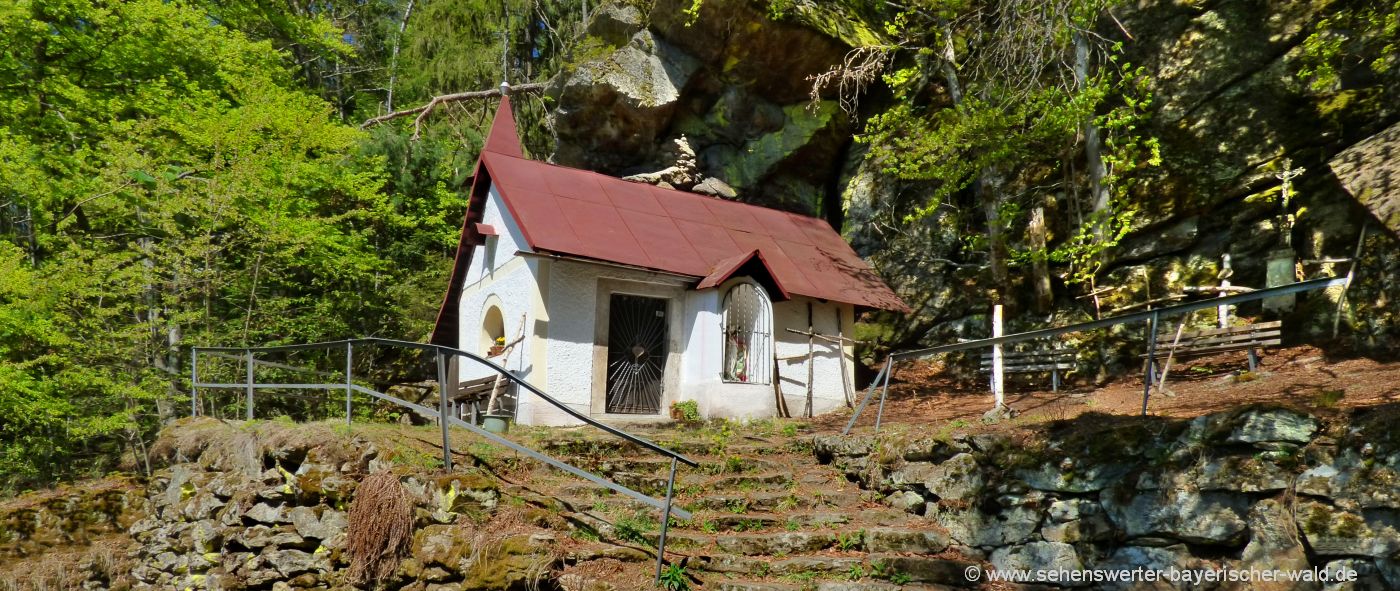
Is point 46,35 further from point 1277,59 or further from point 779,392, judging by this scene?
point 1277,59

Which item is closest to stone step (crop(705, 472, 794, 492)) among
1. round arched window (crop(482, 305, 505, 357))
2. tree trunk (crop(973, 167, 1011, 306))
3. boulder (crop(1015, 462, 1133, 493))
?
boulder (crop(1015, 462, 1133, 493))

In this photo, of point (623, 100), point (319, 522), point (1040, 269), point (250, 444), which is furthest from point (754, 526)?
point (623, 100)

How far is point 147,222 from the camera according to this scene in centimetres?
1491

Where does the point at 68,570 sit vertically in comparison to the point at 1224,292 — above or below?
below

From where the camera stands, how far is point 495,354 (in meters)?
12.9

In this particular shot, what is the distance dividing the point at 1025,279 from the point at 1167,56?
4.57 meters

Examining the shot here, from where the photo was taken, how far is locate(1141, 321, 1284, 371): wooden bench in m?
10.3

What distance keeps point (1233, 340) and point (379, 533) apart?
10217mm

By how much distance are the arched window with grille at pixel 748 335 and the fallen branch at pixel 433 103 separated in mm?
10814

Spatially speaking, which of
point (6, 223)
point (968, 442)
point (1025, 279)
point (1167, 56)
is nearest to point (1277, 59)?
point (1167, 56)

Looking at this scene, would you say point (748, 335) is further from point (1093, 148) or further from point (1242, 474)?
point (1242, 474)

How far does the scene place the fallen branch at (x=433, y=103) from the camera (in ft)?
69.9

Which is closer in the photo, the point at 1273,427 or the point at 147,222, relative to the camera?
the point at 1273,427

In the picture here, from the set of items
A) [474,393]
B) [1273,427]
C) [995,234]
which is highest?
[995,234]
